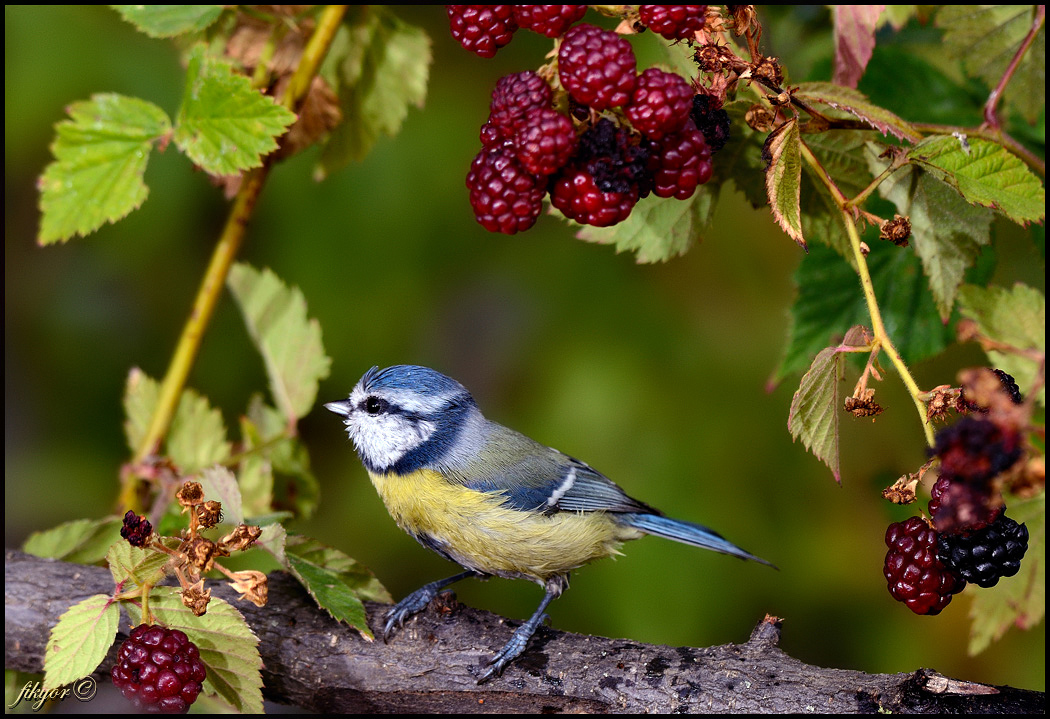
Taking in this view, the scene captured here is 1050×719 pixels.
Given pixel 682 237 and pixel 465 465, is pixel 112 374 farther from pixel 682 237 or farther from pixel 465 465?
pixel 682 237

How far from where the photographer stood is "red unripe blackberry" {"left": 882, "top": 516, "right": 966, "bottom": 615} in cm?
121

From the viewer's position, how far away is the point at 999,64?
5.60 ft

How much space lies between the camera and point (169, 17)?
1.72 m

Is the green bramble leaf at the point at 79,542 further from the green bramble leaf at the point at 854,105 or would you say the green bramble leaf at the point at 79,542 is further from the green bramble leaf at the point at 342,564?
the green bramble leaf at the point at 854,105

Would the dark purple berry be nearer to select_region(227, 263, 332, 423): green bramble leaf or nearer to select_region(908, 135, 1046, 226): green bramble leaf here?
select_region(227, 263, 332, 423): green bramble leaf

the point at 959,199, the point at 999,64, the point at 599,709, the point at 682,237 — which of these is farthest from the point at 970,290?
the point at 599,709

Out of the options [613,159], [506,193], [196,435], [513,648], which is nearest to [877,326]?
[613,159]

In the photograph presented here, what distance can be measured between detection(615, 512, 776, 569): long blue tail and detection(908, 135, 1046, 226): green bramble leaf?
955mm

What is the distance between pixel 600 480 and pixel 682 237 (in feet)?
2.11

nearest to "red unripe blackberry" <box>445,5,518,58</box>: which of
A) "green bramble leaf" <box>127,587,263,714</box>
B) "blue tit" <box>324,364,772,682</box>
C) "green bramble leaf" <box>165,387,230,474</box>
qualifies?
"blue tit" <box>324,364,772,682</box>

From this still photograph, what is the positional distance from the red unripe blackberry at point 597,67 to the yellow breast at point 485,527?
0.94 meters

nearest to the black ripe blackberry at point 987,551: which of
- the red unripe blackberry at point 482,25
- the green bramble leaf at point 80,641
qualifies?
the red unripe blackberry at point 482,25

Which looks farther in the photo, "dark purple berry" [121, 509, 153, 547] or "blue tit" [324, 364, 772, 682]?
"blue tit" [324, 364, 772, 682]

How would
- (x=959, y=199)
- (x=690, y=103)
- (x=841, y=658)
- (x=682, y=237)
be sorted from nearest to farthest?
(x=690, y=103)
(x=959, y=199)
(x=682, y=237)
(x=841, y=658)
